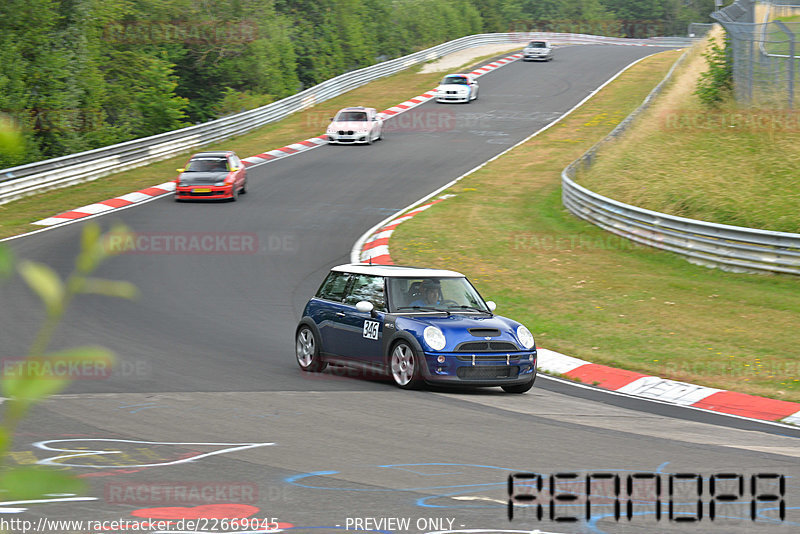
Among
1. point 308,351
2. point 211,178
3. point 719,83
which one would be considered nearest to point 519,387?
point 308,351

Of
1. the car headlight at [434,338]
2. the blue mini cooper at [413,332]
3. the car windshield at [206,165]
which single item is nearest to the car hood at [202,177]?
the car windshield at [206,165]

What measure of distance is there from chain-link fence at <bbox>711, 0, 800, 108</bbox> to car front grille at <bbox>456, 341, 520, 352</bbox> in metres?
15.6

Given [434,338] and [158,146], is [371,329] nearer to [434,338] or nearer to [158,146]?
[434,338]

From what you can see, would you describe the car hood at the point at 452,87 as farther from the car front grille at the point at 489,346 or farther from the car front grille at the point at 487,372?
the car front grille at the point at 487,372

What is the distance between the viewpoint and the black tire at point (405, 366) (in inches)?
474

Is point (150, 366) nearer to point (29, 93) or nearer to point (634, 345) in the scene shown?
point (634, 345)

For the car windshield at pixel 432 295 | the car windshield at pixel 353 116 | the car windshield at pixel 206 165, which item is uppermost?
the car windshield at pixel 432 295

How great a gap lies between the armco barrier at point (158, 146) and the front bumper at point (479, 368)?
63.2 ft

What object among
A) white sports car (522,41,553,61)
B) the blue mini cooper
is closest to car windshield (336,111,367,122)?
white sports car (522,41,553,61)

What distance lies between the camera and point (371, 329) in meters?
12.8

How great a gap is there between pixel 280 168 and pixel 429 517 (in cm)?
2860

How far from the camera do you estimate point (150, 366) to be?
12672 mm

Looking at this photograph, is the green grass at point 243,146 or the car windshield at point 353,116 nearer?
the green grass at point 243,146

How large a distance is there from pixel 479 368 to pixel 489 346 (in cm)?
31
